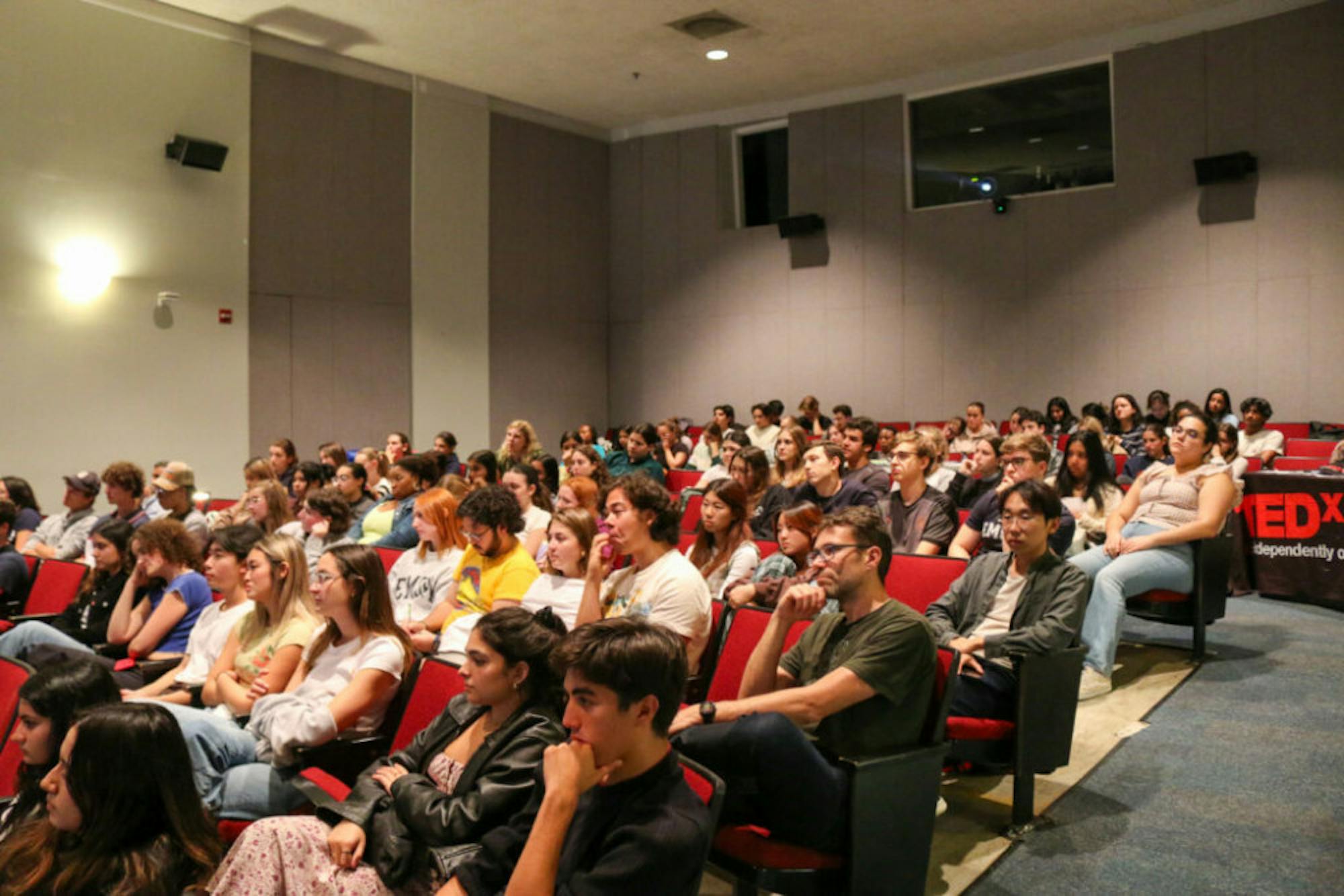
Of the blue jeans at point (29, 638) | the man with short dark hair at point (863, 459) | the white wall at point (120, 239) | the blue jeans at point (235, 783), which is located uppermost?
the white wall at point (120, 239)

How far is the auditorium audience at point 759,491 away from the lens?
5035 mm

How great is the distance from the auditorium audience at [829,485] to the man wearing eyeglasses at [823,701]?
212 centimetres

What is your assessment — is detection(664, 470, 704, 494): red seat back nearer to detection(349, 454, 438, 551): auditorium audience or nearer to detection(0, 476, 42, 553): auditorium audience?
detection(349, 454, 438, 551): auditorium audience

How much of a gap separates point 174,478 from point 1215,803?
18.5 feet

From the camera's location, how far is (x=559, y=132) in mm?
13469

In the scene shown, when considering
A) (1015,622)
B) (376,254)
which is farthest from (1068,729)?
(376,254)

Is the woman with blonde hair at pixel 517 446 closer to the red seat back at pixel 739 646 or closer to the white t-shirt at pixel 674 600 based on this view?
the white t-shirt at pixel 674 600

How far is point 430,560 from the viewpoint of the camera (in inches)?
167

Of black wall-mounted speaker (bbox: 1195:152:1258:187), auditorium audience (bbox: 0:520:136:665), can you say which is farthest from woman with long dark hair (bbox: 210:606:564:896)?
black wall-mounted speaker (bbox: 1195:152:1258:187)

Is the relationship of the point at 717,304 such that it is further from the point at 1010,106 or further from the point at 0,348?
the point at 0,348

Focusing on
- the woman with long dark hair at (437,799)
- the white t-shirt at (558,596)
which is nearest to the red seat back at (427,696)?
the woman with long dark hair at (437,799)

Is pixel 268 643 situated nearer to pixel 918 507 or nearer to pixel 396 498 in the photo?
pixel 396 498

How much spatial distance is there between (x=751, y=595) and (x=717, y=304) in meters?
10.1

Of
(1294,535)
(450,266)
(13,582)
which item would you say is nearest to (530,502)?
(13,582)
